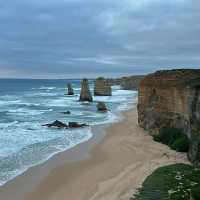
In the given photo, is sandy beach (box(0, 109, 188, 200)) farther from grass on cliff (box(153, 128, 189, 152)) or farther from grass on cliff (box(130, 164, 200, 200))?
grass on cliff (box(130, 164, 200, 200))

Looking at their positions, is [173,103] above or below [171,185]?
above

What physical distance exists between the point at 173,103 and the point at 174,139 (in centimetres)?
281

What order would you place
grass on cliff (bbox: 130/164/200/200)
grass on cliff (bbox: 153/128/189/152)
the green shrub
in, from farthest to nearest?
grass on cliff (bbox: 153/128/189/152)
grass on cliff (bbox: 130/164/200/200)
the green shrub

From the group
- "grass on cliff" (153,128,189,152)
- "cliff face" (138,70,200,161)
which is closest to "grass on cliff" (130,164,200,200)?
"cliff face" (138,70,200,161)

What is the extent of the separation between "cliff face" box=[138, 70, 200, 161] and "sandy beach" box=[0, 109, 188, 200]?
4.62ft

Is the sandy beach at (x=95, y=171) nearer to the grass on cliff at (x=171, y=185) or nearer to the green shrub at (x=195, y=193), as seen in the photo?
the grass on cliff at (x=171, y=185)

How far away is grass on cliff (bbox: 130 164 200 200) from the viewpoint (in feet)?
43.3

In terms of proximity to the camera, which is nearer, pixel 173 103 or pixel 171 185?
pixel 171 185

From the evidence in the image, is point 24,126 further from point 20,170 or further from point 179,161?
point 179,161

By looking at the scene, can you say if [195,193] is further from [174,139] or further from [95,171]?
[174,139]

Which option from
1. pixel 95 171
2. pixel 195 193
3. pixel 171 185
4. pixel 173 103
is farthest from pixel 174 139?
pixel 195 193

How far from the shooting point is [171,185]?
48.1 ft

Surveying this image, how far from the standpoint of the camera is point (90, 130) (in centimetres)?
3406

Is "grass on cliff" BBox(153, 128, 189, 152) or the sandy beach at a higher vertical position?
"grass on cliff" BBox(153, 128, 189, 152)
